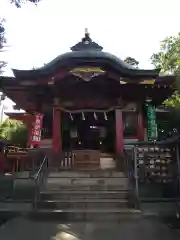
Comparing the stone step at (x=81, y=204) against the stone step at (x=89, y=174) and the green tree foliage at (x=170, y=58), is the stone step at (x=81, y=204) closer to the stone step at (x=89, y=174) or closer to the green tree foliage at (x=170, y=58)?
the stone step at (x=89, y=174)

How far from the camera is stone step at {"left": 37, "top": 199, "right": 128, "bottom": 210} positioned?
29.8 feet

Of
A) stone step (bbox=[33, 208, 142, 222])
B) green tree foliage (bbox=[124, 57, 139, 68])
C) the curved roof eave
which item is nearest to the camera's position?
stone step (bbox=[33, 208, 142, 222])

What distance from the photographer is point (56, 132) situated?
532 inches

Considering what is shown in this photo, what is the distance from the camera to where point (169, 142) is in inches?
401

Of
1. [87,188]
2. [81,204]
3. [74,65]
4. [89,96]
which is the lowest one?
[81,204]

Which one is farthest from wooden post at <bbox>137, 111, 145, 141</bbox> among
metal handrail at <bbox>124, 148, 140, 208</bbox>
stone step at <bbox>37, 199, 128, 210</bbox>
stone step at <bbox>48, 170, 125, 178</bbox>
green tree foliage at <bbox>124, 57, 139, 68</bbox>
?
green tree foliage at <bbox>124, 57, 139, 68</bbox>

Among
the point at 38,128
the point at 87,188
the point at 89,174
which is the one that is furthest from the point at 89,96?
the point at 87,188

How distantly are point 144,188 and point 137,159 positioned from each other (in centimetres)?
101

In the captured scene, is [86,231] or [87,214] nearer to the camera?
[86,231]

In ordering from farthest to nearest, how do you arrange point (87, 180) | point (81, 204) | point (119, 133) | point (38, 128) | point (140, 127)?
point (38, 128)
point (140, 127)
point (119, 133)
point (87, 180)
point (81, 204)

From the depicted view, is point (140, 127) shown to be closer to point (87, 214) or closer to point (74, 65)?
point (74, 65)

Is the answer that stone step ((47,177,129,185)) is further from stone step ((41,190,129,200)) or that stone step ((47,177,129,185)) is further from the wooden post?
the wooden post

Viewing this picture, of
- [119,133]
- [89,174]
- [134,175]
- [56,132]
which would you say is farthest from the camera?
[56,132]

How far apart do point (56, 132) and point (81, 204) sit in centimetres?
504
